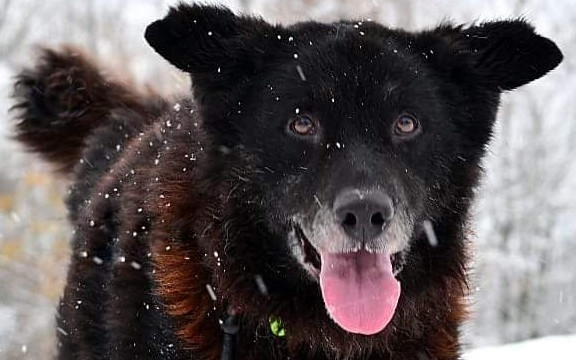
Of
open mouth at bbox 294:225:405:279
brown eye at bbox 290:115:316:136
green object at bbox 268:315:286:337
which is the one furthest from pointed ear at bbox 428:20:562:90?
green object at bbox 268:315:286:337

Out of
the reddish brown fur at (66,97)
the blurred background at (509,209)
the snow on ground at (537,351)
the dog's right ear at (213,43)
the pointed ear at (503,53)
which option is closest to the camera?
the dog's right ear at (213,43)

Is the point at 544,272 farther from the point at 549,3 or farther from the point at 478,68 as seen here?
the point at 478,68

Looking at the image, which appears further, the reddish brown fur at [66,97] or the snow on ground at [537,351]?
the snow on ground at [537,351]

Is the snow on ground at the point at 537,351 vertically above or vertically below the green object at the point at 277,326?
below

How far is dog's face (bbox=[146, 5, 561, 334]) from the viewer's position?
3840 millimetres

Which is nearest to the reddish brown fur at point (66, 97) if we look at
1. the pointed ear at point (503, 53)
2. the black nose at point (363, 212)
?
the pointed ear at point (503, 53)

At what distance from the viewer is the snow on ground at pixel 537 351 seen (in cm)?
693

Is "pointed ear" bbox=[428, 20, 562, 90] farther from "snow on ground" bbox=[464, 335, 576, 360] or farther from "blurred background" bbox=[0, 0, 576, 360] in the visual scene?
"blurred background" bbox=[0, 0, 576, 360]

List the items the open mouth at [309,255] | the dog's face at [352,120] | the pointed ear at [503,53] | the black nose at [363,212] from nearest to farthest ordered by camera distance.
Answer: the black nose at [363,212] → the dog's face at [352,120] → the open mouth at [309,255] → the pointed ear at [503,53]

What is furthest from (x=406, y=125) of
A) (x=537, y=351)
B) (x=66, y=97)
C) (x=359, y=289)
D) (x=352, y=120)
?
(x=537, y=351)

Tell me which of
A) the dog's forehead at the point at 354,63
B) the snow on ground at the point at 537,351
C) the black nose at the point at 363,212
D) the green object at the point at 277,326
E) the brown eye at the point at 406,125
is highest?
the dog's forehead at the point at 354,63

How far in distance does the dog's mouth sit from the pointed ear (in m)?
1.01

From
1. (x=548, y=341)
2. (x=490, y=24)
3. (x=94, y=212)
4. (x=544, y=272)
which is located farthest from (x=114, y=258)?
(x=544, y=272)

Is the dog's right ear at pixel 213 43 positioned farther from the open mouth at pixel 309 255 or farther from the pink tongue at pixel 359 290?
the pink tongue at pixel 359 290
